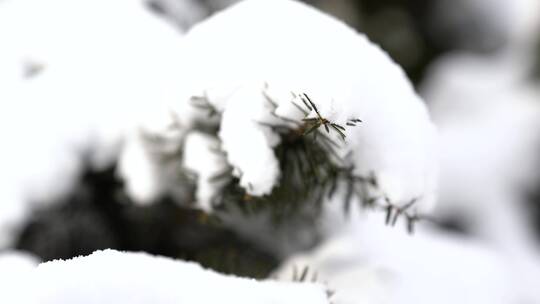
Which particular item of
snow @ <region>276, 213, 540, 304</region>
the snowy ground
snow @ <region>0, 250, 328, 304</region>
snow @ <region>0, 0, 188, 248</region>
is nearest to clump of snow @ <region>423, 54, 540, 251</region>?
the snowy ground

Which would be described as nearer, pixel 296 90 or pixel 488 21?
pixel 296 90

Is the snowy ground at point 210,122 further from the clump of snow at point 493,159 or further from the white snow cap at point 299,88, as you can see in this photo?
the clump of snow at point 493,159

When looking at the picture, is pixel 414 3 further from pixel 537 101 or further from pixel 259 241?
pixel 259 241

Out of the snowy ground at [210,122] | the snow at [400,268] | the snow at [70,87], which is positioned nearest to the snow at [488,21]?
the snowy ground at [210,122]

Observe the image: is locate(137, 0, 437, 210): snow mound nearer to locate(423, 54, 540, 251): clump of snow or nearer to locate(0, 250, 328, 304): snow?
locate(0, 250, 328, 304): snow

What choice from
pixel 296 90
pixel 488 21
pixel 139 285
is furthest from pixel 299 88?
pixel 488 21

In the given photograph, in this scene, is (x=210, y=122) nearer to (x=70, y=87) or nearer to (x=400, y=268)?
(x=70, y=87)

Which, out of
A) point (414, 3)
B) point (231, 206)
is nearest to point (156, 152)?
point (231, 206)

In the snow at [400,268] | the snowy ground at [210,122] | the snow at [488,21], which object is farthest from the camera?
the snow at [488,21]

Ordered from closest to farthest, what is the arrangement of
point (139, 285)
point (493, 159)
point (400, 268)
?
point (139, 285) → point (400, 268) → point (493, 159)
